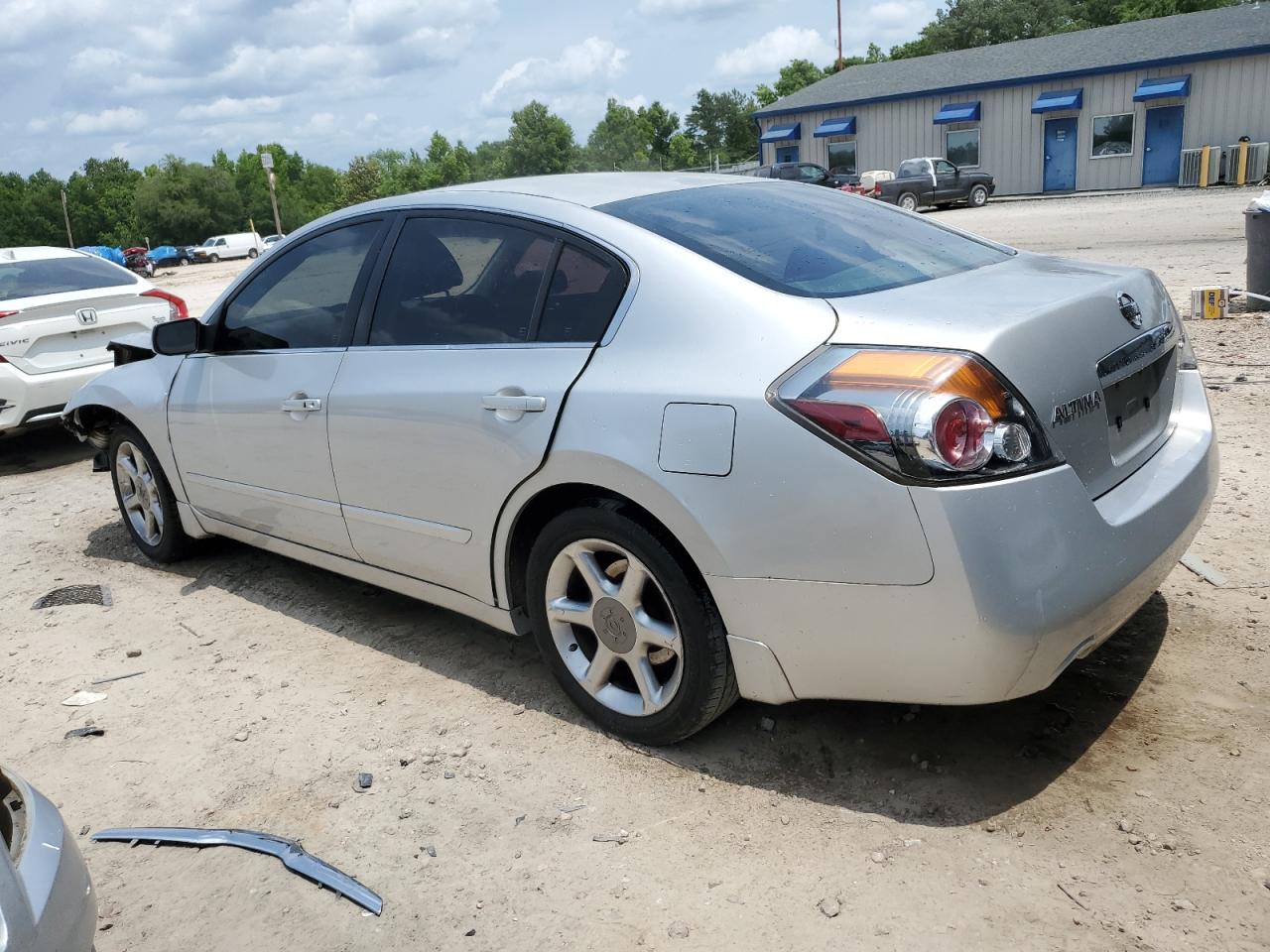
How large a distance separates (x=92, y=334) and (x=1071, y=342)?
7.21m

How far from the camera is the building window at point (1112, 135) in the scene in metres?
33.9

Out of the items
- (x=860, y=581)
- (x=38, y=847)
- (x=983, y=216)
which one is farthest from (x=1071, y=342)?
(x=983, y=216)

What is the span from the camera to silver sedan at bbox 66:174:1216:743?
8.15 ft

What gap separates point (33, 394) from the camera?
743 centimetres

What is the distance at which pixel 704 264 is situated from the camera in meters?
2.97

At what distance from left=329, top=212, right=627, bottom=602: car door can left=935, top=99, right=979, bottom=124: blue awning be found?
3673cm

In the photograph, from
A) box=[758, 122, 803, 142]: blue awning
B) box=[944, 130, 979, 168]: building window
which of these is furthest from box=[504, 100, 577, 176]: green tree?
box=[944, 130, 979, 168]: building window

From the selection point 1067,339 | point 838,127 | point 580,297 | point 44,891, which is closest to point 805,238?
point 580,297

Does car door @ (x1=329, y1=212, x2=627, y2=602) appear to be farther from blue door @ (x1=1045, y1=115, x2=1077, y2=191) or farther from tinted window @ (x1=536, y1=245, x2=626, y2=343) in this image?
blue door @ (x1=1045, y1=115, x2=1077, y2=191)

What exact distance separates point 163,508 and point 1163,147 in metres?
35.2

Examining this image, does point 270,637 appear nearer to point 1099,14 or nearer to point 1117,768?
point 1117,768

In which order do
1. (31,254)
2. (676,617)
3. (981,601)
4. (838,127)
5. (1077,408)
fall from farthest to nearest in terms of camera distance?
(838,127) < (31,254) < (676,617) < (1077,408) < (981,601)

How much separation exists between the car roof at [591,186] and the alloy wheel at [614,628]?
3.68ft

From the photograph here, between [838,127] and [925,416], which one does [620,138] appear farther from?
[925,416]
